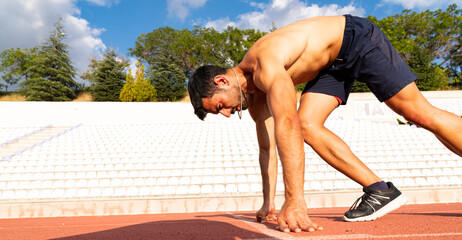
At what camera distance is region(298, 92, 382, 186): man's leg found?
1870mm

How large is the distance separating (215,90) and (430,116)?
4.19 ft

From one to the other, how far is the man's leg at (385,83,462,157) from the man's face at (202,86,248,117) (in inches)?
38.0

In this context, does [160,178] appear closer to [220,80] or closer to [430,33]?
[220,80]

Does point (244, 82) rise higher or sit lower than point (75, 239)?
higher

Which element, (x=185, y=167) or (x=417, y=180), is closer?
(x=417, y=180)

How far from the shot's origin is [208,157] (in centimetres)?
888

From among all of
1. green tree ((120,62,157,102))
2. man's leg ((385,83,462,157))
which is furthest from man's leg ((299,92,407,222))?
green tree ((120,62,157,102))

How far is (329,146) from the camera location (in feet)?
6.21

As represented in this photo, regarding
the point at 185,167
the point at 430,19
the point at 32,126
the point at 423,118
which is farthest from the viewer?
the point at 430,19

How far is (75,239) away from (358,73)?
6.36 feet

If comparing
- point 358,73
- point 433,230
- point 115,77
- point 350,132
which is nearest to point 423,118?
point 358,73

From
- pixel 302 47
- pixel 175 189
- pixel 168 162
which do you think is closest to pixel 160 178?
pixel 175 189

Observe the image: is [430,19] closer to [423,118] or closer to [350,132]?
[350,132]

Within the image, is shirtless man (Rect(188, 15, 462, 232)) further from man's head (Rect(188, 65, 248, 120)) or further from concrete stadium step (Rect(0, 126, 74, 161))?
concrete stadium step (Rect(0, 126, 74, 161))
